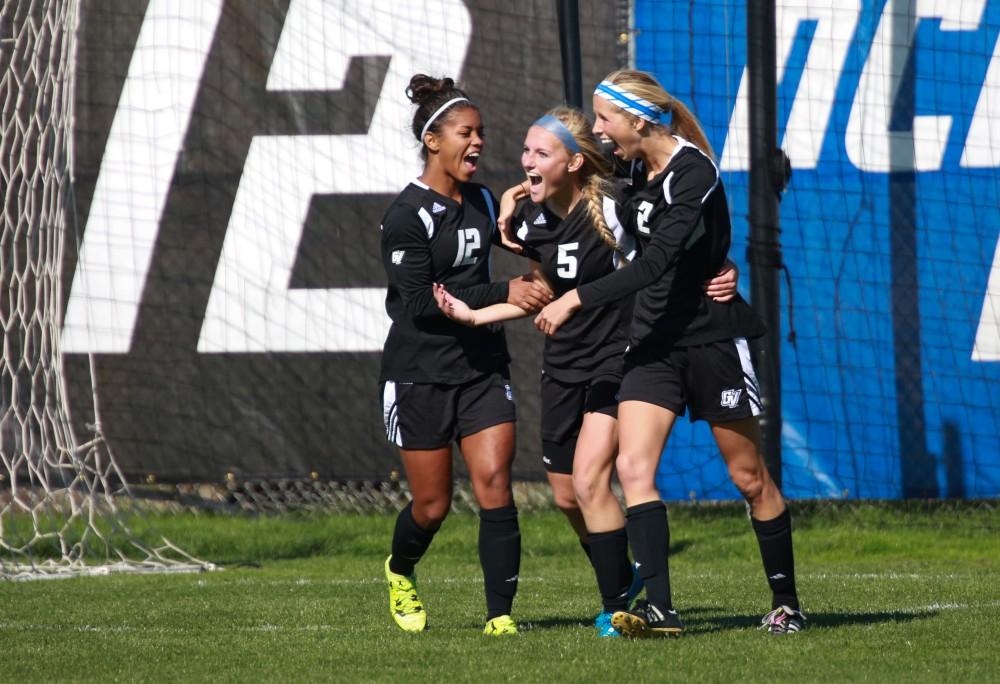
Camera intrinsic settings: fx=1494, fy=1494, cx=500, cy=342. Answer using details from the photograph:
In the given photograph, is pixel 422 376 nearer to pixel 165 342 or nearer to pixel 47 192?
pixel 47 192

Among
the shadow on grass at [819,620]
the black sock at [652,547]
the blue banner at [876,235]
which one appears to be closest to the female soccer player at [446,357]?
the black sock at [652,547]

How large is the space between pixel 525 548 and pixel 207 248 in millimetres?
3391

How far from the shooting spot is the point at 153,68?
1145 cm

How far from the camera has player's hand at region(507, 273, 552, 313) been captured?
18.6ft

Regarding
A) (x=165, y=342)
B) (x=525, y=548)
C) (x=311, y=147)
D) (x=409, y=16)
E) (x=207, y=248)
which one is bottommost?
(x=525, y=548)

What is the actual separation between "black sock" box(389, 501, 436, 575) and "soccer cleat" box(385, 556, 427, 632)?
34mm

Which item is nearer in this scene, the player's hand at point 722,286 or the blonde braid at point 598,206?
the player's hand at point 722,286

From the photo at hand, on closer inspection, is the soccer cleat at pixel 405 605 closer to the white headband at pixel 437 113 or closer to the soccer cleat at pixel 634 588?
the soccer cleat at pixel 634 588

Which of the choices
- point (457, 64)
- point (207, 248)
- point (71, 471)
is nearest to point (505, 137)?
point (457, 64)

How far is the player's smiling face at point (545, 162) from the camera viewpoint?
577 cm

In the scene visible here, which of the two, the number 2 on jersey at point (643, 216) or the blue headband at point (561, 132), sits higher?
the blue headband at point (561, 132)

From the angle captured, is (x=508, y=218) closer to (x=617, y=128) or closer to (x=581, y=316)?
(x=581, y=316)

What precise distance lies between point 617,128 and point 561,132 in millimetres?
359

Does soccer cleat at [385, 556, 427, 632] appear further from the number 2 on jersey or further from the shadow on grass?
the number 2 on jersey
